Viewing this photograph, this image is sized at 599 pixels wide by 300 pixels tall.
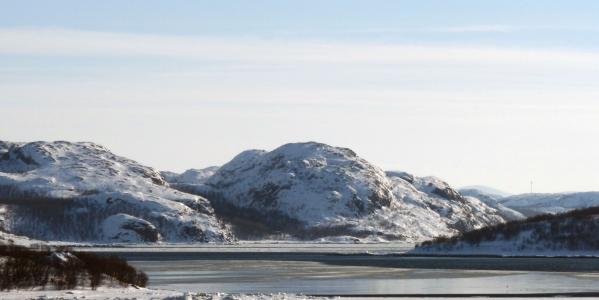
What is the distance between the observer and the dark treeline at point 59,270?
61906 millimetres

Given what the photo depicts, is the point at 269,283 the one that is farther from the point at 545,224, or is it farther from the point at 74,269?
the point at 545,224

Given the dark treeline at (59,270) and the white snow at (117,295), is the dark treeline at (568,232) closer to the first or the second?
the dark treeline at (59,270)

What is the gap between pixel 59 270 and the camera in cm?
6481

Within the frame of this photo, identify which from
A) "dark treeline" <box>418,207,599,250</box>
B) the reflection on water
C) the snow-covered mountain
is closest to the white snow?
the reflection on water

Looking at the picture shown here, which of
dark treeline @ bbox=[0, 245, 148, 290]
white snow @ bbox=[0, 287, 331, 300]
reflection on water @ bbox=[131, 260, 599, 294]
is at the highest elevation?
dark treeline @ bbox=[0, 245, 148, 290]

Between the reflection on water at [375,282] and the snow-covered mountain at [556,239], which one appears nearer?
the reflection on water at [375,282]

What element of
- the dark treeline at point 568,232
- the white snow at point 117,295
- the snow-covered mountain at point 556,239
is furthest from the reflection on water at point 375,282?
the dark treeline at point 568,232

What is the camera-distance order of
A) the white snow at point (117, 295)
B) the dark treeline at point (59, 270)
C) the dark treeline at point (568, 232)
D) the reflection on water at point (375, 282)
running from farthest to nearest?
the dark treeline at point (568, 232), the reflection on water at point (375, 282), the dark treeline at point (59, 270), the white snow at point (117, 295)

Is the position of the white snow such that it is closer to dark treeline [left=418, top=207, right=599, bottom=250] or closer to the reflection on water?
the reflection on water

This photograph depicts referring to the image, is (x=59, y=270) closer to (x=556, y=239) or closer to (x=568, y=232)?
(x=556, y=239)

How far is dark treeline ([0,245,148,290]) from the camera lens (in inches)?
2437

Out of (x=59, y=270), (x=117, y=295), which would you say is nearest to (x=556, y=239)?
(x=59, y=270)

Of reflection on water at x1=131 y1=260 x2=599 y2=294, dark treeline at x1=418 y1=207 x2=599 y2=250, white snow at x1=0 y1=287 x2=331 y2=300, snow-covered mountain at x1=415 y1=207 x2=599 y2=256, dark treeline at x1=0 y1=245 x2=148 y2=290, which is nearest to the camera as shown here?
white snow at x1=0 y1=287 x2=331 y2=300

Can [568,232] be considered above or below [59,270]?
above
